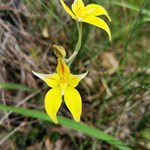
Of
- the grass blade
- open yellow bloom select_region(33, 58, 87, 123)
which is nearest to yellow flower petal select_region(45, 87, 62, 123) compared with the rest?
open yellow bloom select_region(33, 58, 87, 123)

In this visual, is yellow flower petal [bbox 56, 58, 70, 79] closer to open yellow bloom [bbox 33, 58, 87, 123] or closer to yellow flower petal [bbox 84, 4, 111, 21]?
open yellow bloom [bbox 33, 58, 87, 123]

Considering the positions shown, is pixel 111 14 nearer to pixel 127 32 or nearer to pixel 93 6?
pixel 127 32

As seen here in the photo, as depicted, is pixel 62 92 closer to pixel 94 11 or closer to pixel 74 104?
pixel 74 104

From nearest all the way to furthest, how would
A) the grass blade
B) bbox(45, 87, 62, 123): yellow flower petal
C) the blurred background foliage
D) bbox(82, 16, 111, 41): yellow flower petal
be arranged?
bbox(45, 87, 62, 123): yellow flower petal
bbox(82, 16, 111, 41): yellow flower petal
the grass blade
the blurred background foliage

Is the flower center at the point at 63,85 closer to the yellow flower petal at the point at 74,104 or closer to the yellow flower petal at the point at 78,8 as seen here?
the yellow flower petal at the point at 74,104

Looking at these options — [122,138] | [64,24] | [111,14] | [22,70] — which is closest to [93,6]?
[64,24]
